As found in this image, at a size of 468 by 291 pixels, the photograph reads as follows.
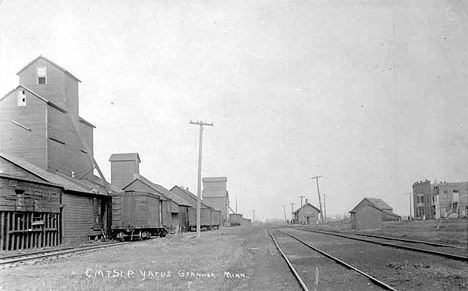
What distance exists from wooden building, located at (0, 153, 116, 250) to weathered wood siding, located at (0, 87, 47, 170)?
498 centimetres

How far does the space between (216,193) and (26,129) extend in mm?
76784

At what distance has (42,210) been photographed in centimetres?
2384

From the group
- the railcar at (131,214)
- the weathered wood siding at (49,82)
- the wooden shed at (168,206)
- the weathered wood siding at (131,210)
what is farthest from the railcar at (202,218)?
the weathered wood siding at (131,210)

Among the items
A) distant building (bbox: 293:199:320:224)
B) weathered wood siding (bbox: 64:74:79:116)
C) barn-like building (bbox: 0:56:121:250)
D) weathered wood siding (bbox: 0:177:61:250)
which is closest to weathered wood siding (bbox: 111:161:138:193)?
barn-like building (bbox: 0:56:121:250)

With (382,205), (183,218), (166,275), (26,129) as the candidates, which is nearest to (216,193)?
(382,205)

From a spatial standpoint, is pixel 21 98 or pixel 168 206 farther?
pixel 168 206

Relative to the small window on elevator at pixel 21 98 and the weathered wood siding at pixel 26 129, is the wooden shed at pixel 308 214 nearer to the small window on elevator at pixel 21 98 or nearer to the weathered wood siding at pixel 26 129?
the weathered wood siding at pixel 26 129

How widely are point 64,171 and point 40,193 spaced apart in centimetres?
1265

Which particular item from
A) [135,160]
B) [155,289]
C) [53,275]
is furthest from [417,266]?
[135,160]

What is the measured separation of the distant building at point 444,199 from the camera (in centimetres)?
8744

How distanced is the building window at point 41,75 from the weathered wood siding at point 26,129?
209 inches

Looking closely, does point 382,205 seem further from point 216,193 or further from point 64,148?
point 64,148

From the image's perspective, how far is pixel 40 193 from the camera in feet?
77.6

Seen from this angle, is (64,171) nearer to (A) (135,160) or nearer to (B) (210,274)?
(A) (135,160)
